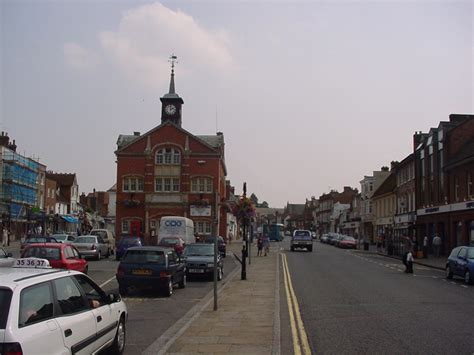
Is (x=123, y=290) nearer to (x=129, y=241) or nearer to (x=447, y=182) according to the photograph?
(x=129, y=241)

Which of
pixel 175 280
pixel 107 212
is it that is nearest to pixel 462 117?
pixel 175 280

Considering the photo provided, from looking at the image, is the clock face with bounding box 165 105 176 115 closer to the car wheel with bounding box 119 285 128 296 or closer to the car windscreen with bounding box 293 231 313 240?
the car windscreen with bounding box 293 231 313 240

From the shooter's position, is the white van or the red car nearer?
the red car

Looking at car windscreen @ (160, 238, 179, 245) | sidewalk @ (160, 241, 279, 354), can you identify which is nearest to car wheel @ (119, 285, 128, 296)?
sidewalk @ (160, 241, 279, 354)

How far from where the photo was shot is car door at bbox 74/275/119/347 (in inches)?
300

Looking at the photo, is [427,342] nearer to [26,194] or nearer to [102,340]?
[102,340]

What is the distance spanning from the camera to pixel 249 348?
30.8ft

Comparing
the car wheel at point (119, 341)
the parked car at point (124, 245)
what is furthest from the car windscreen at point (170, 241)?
the car wheel at point (119, 341)

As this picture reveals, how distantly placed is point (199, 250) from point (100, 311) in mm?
16467

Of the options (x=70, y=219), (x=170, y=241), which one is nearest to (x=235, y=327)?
(x=170, y=241)

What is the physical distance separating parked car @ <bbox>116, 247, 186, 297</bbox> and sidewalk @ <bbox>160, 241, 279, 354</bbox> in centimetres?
181

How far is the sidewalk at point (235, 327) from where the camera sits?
9.37 metres

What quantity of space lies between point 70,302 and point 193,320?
5.63 metres

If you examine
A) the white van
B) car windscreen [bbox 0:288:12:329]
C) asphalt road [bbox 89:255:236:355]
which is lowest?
asphalt road [bbox 89:255:236:355]
